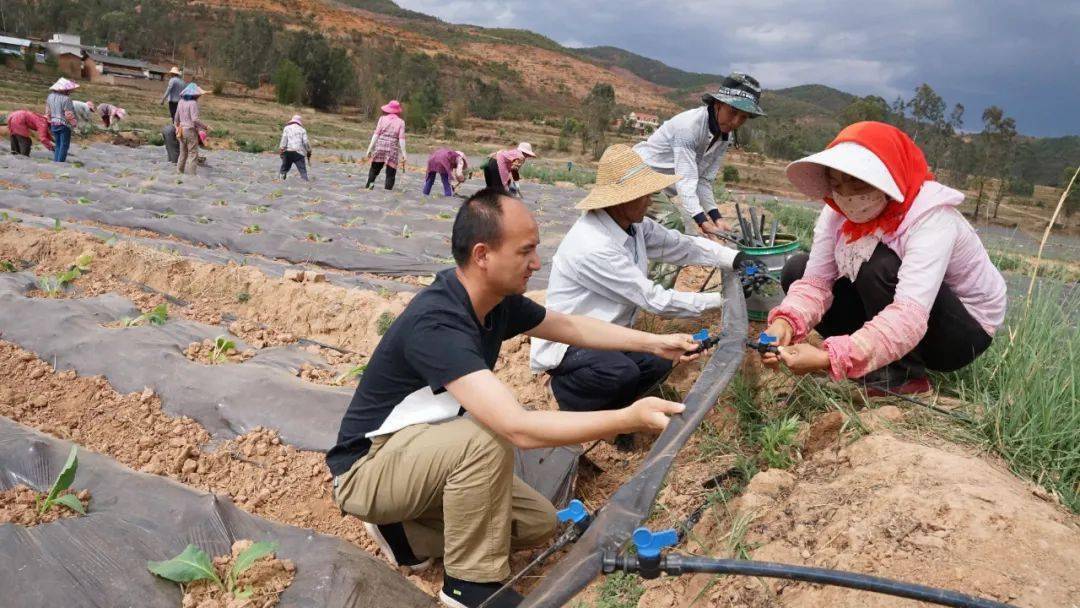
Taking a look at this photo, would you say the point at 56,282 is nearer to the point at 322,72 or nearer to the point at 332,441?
the point at 332,441

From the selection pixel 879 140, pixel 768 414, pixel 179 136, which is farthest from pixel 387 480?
pixel 179 136

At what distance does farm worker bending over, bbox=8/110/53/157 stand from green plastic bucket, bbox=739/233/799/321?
12.7 m

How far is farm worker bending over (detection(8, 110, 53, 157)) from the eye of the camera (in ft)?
37.7

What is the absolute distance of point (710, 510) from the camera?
7.41ft

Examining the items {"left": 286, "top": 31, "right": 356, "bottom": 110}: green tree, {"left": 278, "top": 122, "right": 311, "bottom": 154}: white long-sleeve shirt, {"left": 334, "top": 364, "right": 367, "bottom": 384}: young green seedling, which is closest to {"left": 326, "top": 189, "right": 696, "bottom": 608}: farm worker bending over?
{"left": 334, "top": 364, "right": 367, "bottom": 384}: young green seedling

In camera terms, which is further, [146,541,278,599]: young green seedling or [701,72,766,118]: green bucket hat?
[701,72,766,118]: green bucket hat

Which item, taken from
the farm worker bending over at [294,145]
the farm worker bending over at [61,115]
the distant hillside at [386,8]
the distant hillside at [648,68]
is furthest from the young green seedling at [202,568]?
the distant hillside at [648,68]

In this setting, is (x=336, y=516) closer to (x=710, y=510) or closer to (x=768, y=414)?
(x=710, y=510)

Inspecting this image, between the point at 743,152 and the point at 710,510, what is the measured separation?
40.7 metres

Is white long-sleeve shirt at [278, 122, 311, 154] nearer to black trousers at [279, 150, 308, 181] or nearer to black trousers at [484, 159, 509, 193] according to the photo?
black trousers at [279, 150, 308, 181]

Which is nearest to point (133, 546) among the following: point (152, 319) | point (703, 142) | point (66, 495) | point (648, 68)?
point (66, 495)

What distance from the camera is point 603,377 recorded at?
9.62 ft

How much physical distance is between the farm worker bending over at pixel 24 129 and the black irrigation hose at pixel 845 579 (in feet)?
45.5

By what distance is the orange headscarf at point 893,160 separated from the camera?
225 cm
